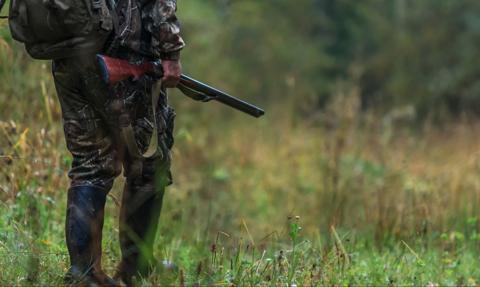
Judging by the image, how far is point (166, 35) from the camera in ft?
13.4

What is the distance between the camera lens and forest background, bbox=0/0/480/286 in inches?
190

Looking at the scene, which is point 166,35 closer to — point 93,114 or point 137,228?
point 93,114

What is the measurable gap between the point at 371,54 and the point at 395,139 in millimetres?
6466

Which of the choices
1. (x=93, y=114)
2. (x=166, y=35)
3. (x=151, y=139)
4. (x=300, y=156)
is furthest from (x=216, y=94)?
(x=300, y=156)

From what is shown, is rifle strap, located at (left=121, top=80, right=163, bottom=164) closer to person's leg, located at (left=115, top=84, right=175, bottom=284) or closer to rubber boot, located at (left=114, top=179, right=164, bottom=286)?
person's leg, located at (left=115, top=84, right=175, bottom=284)

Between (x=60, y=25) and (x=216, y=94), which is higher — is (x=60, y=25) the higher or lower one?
the higher one

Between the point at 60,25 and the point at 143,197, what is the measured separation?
981 mm

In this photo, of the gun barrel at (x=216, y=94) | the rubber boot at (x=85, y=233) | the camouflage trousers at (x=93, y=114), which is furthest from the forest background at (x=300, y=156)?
the gun barrel at (x=216, y=94)

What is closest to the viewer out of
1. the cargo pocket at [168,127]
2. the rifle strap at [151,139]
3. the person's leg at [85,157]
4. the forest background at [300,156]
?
the person's leg at [85,157]

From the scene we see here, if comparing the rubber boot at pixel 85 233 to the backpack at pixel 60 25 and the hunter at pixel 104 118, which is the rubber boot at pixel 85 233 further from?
the backpack at pixel 60 25

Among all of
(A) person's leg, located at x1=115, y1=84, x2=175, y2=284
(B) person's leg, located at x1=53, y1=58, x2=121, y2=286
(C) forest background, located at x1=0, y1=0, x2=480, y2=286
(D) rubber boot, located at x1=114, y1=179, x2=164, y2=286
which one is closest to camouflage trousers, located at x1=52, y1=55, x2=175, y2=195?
(B) person's leg, located at x1=53, y1=58, x2=121, y2=286

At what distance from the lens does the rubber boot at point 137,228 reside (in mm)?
4246

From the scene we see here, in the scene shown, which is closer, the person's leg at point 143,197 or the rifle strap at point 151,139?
the rifle strap at point 151,139

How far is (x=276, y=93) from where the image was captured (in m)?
14.9
